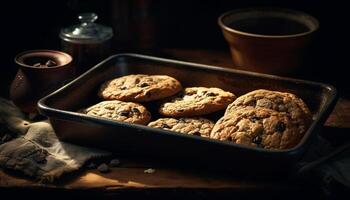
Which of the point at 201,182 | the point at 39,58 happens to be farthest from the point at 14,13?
the point at 201,182

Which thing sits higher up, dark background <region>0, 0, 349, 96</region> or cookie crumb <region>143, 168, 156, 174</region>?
dark background <region>0, 0, 349, 96</region>

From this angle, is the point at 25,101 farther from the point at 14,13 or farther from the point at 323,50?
the point at 323,50

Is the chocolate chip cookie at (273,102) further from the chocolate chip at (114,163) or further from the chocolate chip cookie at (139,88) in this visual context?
the chocolate chip at (114,163)

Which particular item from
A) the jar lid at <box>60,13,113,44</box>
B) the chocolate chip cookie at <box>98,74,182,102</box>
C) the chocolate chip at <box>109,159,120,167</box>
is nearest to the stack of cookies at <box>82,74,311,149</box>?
the chocolate chip cookie at <box>98,74,182,102</box>

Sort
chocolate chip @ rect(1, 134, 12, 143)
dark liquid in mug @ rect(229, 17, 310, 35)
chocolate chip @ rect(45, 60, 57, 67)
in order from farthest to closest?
1. dark liquid in mug @ rect(229, 17, 310, 35)
2. chocolate chip @ rect(45, 60, 57, 67)
3. chocolate chip @ rect(1, 134, 12, 143)

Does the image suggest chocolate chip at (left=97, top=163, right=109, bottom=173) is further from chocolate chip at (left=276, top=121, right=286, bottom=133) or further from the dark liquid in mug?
→ the dark liquid in mug

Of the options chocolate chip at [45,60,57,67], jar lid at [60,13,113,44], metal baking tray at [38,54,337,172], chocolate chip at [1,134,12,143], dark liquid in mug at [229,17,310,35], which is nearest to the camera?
metal baking tray at [38,54,337,172]

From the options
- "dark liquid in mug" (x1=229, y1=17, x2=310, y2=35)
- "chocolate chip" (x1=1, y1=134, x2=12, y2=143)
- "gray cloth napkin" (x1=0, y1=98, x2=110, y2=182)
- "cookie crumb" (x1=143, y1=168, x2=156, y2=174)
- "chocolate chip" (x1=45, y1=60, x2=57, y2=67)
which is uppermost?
"dark liquid in mug" (x1=229, y1=17, x2=310, y2=35)
